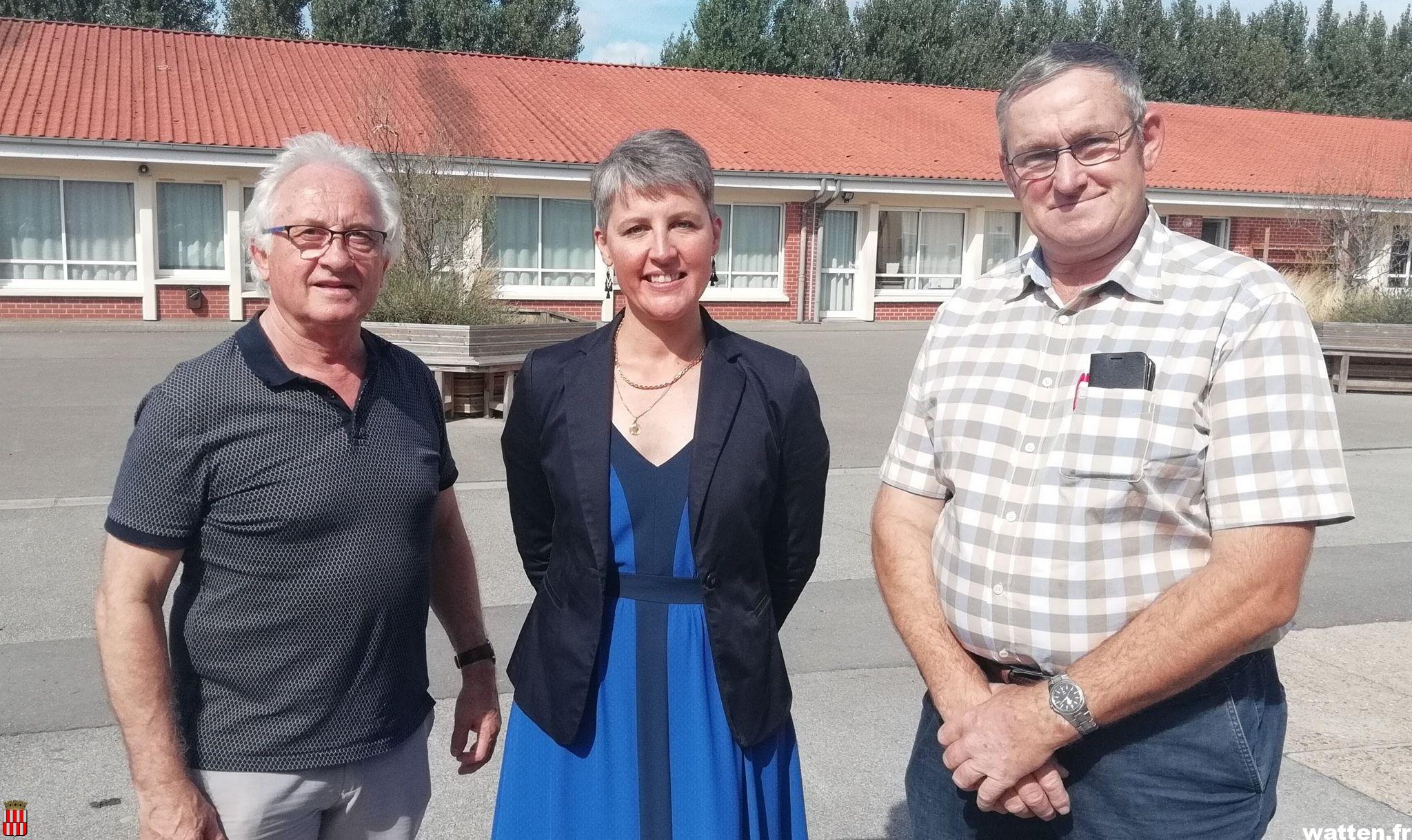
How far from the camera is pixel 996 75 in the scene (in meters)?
41.0

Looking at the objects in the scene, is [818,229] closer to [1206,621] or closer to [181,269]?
[181,269]

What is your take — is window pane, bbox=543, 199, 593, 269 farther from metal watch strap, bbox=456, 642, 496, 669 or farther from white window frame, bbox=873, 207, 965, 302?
metal watch strap, bbox=456, 642, 496, 669

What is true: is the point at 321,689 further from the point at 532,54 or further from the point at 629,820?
the point at 532,54

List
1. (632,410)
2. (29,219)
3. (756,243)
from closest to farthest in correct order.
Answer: (632,410)
(29,219)
(756,243)

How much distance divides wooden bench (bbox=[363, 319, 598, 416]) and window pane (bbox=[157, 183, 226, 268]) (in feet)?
32.8

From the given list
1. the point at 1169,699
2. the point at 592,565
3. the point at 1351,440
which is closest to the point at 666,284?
the point at 592,565

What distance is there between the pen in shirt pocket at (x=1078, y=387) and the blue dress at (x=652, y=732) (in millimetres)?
791

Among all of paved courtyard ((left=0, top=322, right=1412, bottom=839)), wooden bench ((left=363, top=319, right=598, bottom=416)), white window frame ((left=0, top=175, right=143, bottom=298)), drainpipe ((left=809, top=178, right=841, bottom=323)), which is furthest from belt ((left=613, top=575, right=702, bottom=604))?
drainpipe ((left=809, top=178, right=841, bottom=323))

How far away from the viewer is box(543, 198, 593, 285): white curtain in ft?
68.6

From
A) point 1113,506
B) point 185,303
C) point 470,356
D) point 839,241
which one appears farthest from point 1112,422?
point 839,241

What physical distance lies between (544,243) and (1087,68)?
19.3 metres

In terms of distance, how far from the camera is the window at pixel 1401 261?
1912 cm

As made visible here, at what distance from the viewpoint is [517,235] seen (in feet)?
67.9

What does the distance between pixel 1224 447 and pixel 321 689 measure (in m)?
1.75
